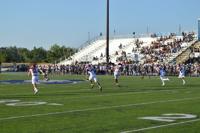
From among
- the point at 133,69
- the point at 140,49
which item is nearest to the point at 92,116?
the point at 133,69

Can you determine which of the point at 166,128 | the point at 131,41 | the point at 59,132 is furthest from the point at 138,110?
the point at 131,41

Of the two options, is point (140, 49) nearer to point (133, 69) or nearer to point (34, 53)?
point (133, 69)

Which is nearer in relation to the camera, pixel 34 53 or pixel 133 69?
pixel 133 69

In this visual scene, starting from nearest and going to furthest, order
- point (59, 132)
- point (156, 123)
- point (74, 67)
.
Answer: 1. point (59, 132)
2. point (156, 123)
3. point (74, 67)

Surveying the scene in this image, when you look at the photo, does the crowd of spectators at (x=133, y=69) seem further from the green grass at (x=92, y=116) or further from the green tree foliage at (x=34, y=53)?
the green tree foliage at (x=34, y=53)

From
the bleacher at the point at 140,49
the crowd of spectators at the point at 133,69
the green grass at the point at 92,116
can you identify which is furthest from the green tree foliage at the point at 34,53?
the green grass at the point at 92,116

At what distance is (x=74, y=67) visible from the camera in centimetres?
6097

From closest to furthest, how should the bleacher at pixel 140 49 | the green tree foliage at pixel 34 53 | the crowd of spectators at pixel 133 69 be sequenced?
the crowd of spectators at pixel 133 69
the bleacher at pixel 140 49
the green tree foliage at pixel 34 53

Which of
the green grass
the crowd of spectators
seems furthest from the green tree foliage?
the green grass

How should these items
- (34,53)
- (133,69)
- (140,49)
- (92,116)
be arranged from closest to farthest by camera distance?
(92,116)
(133,69)
(140,49)
(34,53)

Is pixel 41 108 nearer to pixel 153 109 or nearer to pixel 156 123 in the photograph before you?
pixel 153 109

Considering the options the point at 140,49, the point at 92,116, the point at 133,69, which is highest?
the point at 140,49

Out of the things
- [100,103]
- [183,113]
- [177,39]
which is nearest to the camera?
[183,113]

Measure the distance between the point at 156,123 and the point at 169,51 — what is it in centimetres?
5000
